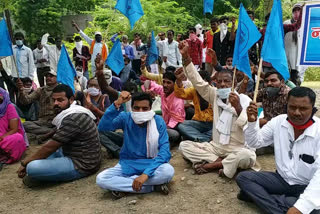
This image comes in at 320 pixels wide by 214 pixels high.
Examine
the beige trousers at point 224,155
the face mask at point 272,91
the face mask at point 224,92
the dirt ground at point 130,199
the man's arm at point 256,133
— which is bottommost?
the dirt ground at point 130,199

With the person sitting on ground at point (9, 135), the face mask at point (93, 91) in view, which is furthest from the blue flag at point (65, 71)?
the person sitting on ground at point (9, 135)

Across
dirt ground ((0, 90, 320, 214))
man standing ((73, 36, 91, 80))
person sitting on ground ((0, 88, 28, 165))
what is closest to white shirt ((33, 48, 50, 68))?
man standing ((73, 36, 91, 80))

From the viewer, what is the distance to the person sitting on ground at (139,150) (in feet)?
11.9

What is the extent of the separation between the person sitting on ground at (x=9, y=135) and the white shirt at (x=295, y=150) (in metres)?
3.72

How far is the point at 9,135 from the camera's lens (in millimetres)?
5059

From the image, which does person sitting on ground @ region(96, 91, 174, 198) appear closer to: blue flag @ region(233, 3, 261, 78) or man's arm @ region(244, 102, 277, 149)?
man's arm @ region(244, 102, 277, 149)

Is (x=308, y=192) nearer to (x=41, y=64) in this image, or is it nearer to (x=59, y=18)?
(x=41, y=64)

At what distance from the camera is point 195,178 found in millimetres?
4113

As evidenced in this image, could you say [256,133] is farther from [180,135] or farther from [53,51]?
[53,51]

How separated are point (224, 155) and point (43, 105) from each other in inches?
145

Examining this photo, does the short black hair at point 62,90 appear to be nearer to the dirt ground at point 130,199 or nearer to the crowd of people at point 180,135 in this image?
the crowd of people at point 180,135

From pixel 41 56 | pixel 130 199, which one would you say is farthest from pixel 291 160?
pixel 41 56

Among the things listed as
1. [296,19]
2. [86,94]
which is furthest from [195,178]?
[296,19]

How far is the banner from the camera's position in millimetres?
4254
